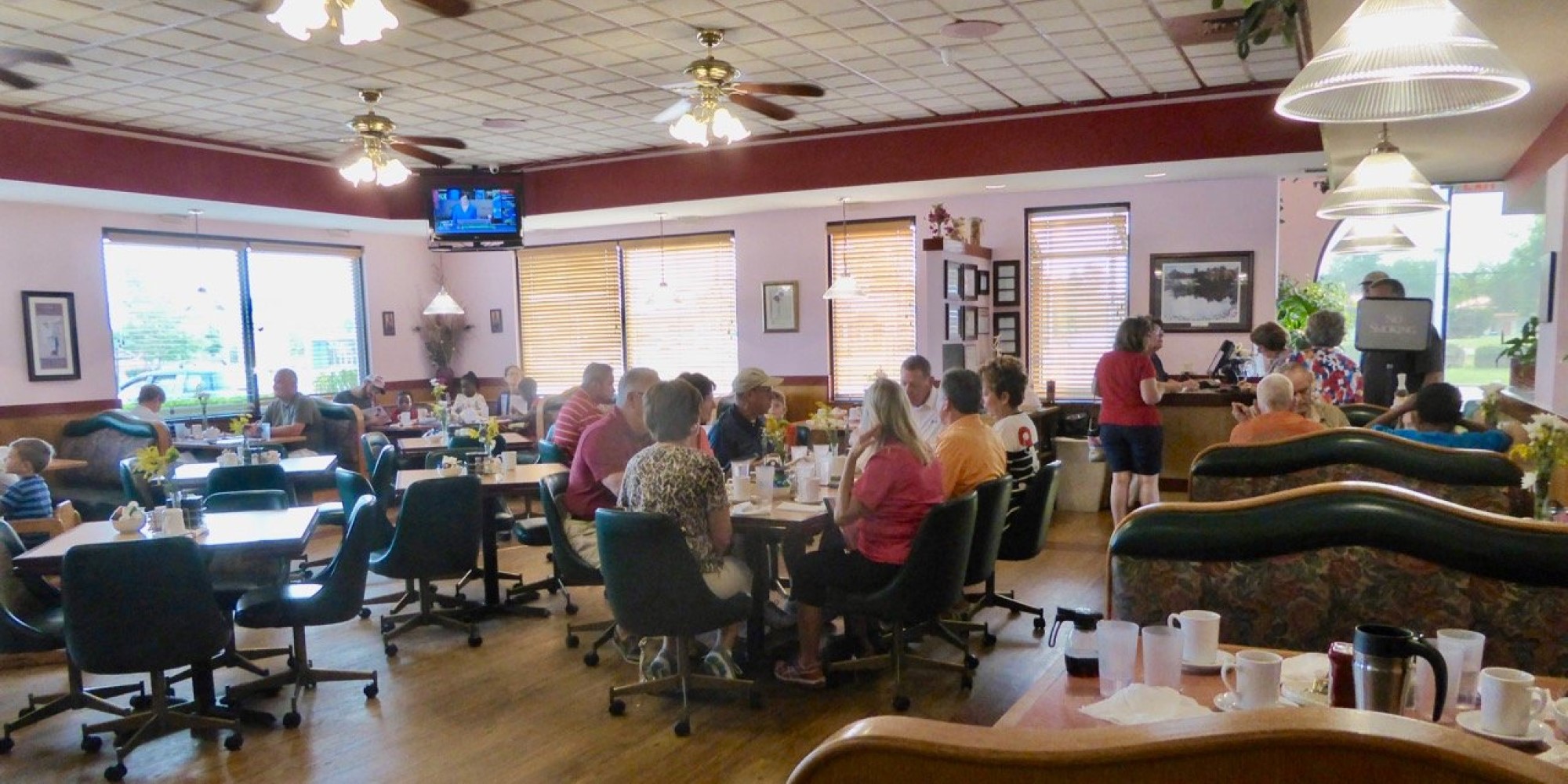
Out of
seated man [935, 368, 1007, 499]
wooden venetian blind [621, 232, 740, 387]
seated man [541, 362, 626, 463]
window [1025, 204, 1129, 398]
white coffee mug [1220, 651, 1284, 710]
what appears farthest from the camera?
wooden venetian blind [621, 232, 740, 387]

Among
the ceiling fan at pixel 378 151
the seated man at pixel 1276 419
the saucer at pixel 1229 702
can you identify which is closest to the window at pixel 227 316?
the ceiling fan at pixel 378 151

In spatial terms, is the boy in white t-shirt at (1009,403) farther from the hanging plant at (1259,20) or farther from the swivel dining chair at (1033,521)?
the hanging plant at (1259,20)

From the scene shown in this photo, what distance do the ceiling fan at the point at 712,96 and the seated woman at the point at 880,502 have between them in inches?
83.3

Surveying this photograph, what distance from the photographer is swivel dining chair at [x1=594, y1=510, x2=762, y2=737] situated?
12.4 feet

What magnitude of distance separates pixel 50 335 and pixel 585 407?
6058mm

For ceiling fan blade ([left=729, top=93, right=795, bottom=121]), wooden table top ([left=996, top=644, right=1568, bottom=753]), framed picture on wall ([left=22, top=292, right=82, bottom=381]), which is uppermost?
ceiling fan blade ([left=729, top=93, right=795, bottom=121])

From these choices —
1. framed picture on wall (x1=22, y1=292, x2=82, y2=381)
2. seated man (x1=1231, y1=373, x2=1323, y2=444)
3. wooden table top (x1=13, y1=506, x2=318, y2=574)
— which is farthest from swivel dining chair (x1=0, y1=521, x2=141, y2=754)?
framed picture on wall (x1=22, y1=292, x2=82, y2=381)

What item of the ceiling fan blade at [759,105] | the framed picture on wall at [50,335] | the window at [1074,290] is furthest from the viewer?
the window at [1074,290]

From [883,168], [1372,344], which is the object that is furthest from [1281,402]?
[883,168]

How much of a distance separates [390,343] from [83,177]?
454 cm

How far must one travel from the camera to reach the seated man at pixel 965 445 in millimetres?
4391

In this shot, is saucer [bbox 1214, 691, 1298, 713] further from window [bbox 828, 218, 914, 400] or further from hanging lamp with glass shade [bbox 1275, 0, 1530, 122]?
window [bbox 828, 218, 914, 400]

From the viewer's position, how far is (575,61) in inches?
247

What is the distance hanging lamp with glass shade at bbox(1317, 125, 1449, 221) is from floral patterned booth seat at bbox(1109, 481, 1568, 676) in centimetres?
175
